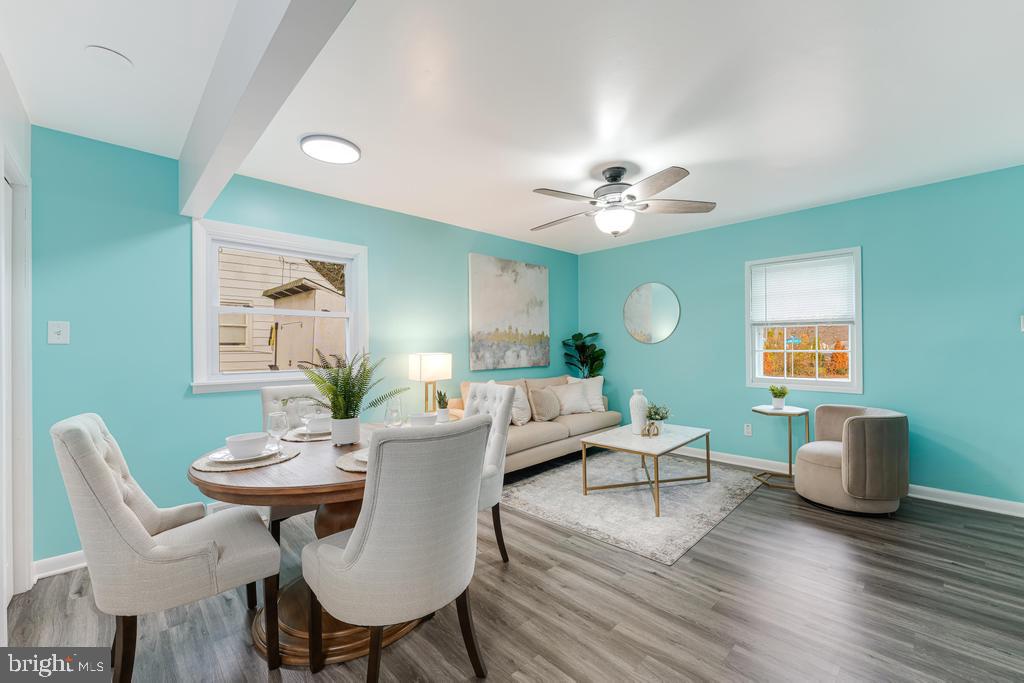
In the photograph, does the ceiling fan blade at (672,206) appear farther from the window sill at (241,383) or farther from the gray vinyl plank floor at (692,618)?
the window sill at (241,383)

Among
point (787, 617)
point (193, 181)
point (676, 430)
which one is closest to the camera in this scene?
point (787, 617)

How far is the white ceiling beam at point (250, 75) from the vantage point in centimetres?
118

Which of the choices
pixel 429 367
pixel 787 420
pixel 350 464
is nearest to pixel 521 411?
pixel 429 367

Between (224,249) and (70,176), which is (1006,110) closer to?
(224,249)

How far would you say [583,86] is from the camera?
6.82ft

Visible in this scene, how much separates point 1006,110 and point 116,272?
5260 millimetres

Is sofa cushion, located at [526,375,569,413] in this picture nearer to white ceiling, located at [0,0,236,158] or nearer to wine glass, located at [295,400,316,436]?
wine glass, located at [295,400,316,436]

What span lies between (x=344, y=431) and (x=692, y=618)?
187 cm

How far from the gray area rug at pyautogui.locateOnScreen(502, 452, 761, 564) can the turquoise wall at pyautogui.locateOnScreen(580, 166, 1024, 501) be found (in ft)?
2.78

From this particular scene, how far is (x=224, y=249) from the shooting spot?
312cm

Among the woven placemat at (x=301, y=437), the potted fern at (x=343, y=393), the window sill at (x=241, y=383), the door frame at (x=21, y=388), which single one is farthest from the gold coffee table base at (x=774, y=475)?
the door frame at (x=21, y=388)

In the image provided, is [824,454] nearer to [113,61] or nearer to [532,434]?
[532,434]

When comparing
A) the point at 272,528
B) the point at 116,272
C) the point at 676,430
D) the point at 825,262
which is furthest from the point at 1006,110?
the point at 116,272

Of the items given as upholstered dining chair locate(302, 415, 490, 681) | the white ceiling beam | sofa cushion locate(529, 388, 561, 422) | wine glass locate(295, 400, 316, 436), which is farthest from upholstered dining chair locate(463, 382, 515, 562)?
sofa cushion locate(529, 388, 561, 422)
